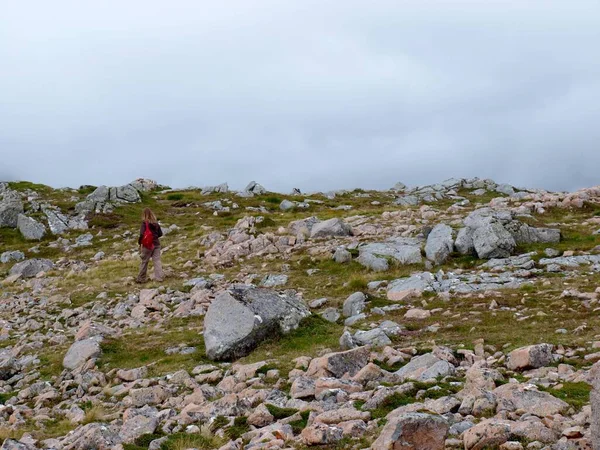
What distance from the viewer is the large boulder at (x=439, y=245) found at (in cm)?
2230

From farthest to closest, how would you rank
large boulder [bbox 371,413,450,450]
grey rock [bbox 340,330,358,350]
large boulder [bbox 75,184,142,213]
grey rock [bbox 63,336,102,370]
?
large boulder [bbox 75,184,142,213]
grey rock [bbox 63,336,102,370]
grey rock [bbox 340,330,358,350]
large boulder [bbox 371,413,450,450]

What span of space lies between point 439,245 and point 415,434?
1634cm

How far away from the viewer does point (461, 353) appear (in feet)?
38.2

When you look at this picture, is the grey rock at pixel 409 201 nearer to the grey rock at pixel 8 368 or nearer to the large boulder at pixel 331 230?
the large boulder at pixel 331 230

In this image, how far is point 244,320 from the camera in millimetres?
14562

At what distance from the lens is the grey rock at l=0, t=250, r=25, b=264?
3650 cm

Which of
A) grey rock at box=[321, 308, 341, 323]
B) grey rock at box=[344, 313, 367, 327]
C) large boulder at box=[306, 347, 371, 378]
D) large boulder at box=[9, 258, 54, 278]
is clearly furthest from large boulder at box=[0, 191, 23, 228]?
large boulder at box=[306, 347, 371, 378]

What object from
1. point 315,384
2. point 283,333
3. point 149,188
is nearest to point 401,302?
point 283,333

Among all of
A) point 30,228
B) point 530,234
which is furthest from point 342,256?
point 30,228

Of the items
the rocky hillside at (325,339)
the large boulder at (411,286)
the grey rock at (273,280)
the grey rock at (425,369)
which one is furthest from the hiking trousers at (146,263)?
the grey rock at (425,369)

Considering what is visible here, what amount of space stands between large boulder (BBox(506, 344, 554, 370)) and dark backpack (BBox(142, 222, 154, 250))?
18.7m

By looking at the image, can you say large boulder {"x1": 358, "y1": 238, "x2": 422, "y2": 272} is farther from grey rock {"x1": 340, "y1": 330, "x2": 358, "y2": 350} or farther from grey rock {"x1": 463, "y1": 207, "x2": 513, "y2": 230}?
grey rock {"x1": 340, "y1": 330, "x2": 358, "y2": 350}

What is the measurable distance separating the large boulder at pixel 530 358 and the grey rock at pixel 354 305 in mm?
6911

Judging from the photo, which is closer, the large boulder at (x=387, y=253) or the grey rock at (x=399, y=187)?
the large boulder at (x=387, y=253)
